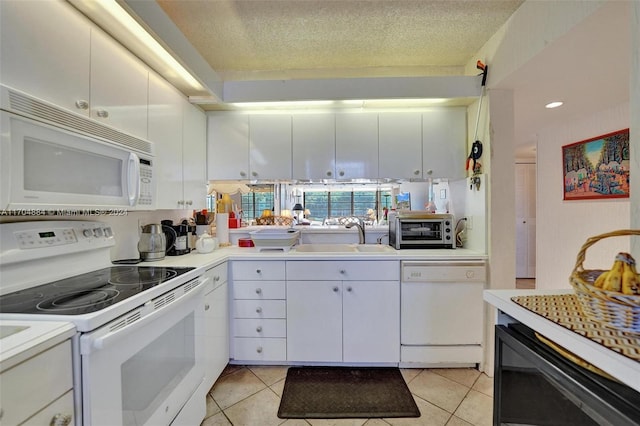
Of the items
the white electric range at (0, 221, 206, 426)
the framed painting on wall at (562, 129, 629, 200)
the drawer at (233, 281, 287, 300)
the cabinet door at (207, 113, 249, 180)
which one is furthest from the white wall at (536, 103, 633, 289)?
the white electric range at (0, 221, 206, 426)

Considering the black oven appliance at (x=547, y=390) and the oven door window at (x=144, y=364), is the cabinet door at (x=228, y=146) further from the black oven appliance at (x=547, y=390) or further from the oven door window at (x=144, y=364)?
the black oven appliance at (x=547, y=390)

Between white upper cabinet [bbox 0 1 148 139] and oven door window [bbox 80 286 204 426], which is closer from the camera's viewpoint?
oven door window [bbox 80 286 204 426]

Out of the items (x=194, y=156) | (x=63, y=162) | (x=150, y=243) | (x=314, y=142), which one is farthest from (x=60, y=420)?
(x=314, y=142)

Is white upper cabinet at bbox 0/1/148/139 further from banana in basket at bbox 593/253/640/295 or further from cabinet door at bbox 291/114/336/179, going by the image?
banana in basket at bbox 593/253/640/295

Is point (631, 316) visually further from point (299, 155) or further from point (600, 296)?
point (299, 155)

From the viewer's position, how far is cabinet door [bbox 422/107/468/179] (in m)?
2.17

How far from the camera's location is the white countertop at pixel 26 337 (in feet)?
1.97

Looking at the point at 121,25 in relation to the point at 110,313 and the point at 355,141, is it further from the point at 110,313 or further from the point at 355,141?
the point at 355,141

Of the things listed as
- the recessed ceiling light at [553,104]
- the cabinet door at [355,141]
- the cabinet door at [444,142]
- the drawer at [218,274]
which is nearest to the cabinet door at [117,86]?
the drawer at [218,274]

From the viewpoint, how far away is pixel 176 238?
1.90 m

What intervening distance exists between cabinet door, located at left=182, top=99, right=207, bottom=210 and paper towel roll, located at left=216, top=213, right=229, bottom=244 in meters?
0.24

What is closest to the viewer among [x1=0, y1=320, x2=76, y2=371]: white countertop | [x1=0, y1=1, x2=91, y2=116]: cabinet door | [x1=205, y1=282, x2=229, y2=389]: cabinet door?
[x1=0, y1=320, x2=76, y2=371]: white countertop

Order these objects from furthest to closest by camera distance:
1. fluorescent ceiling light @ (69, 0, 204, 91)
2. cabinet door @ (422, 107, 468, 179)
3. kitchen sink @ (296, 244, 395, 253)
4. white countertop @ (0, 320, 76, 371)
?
kitchen sink @ (296, 244, 395, 253)
cabinet door @ (422, 107, 468, 179)
fluorescent ceiling light @ (69, 0, 204, 91)
white countertop @ (0, 320, 76, 371)

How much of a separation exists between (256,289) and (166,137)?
4.06 ft
